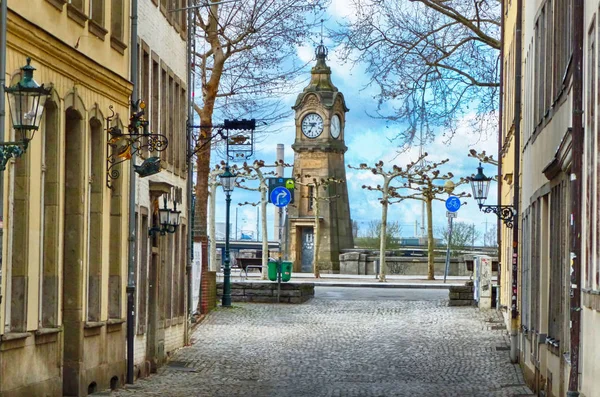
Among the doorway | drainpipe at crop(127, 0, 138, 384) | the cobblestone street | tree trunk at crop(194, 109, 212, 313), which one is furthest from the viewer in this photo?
the doorway

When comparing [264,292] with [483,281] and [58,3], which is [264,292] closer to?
[483,281]

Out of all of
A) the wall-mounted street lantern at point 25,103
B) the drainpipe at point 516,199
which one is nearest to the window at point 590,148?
the wall-mounted street lantern at point 25,103

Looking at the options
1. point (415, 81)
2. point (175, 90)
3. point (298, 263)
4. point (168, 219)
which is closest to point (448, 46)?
point (415, 81)

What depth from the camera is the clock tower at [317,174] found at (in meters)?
82.2

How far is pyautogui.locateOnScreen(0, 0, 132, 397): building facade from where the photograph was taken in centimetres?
1641

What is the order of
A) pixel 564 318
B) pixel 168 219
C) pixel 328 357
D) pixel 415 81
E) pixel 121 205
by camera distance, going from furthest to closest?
pixel 415 81
pixel 328 357
pixel 168 219
pixel 121 205
pixel 564 318

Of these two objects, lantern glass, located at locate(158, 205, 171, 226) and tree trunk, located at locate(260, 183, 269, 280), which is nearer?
lantern glass, located at locate(158, 205, 171, 226)

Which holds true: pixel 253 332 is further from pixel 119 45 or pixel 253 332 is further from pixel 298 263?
pixel 298 263

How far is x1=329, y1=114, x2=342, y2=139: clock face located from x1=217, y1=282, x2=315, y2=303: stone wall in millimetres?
39455

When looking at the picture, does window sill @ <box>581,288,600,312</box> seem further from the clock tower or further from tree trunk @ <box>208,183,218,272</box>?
the clock tower

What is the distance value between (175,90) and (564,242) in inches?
518

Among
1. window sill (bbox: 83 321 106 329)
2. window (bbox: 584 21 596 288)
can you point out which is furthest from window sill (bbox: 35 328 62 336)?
window (bbox: 584 21 596 288)

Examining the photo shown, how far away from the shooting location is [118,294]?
72.4 feet

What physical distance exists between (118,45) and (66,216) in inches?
135
